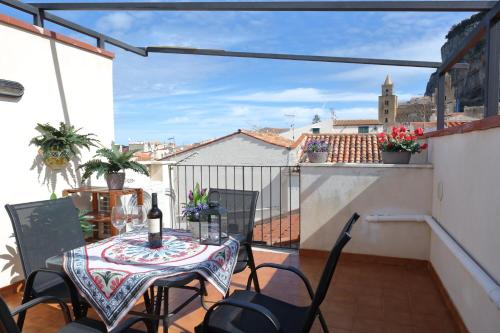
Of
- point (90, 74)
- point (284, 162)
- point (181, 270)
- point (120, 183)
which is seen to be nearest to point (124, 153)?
point (120, 183)

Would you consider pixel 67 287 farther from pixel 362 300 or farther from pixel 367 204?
pixel 367 204

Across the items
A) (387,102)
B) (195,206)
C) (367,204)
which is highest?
(387,102)

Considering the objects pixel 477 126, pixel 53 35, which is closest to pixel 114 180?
pixel 53 35

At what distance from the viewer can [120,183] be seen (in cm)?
338

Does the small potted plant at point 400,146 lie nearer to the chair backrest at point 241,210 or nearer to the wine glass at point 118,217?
the chair backrest at point 241,210

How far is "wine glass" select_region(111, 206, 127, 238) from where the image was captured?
6.32 ft

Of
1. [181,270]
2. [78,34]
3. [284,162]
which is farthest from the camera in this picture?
[284,162]

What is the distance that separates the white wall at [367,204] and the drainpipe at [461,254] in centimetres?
7

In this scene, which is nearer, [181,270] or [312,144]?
[181,270]

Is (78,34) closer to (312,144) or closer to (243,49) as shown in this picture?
(243,49)

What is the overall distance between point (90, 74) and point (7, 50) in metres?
0.92

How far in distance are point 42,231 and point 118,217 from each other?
20.8 inches

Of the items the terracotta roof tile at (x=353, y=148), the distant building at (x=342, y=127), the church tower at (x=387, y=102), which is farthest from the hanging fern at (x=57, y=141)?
the church tower at (x=387, y=102)

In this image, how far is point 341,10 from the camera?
259 cm
